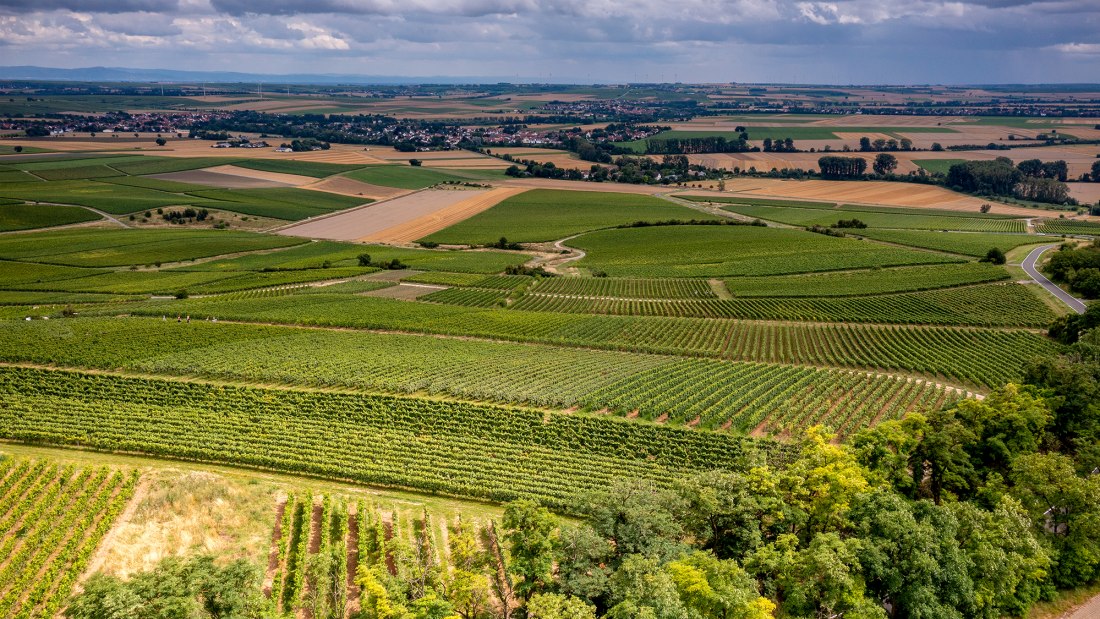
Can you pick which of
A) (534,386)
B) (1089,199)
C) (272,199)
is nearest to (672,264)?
(534,386)

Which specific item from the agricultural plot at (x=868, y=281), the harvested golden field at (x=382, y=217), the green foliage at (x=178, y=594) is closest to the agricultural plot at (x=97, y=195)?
the harvested golden field at (x=382, y=217)

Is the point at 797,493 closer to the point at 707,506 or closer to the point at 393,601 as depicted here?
the point at 707,506

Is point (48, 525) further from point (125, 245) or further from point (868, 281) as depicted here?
point (125, 245)

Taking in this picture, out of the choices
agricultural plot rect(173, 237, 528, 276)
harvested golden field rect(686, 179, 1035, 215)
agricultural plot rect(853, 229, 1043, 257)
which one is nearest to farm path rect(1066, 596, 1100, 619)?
agricultural plot rect(173, 237, 528, 276)

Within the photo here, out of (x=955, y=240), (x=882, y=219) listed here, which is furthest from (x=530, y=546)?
(x=882, y=219)

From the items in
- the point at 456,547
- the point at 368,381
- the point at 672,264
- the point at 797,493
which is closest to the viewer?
the point at 456,547

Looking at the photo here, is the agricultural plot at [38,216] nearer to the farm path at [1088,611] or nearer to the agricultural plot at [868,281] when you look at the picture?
the agricultural plot at [868,281]
